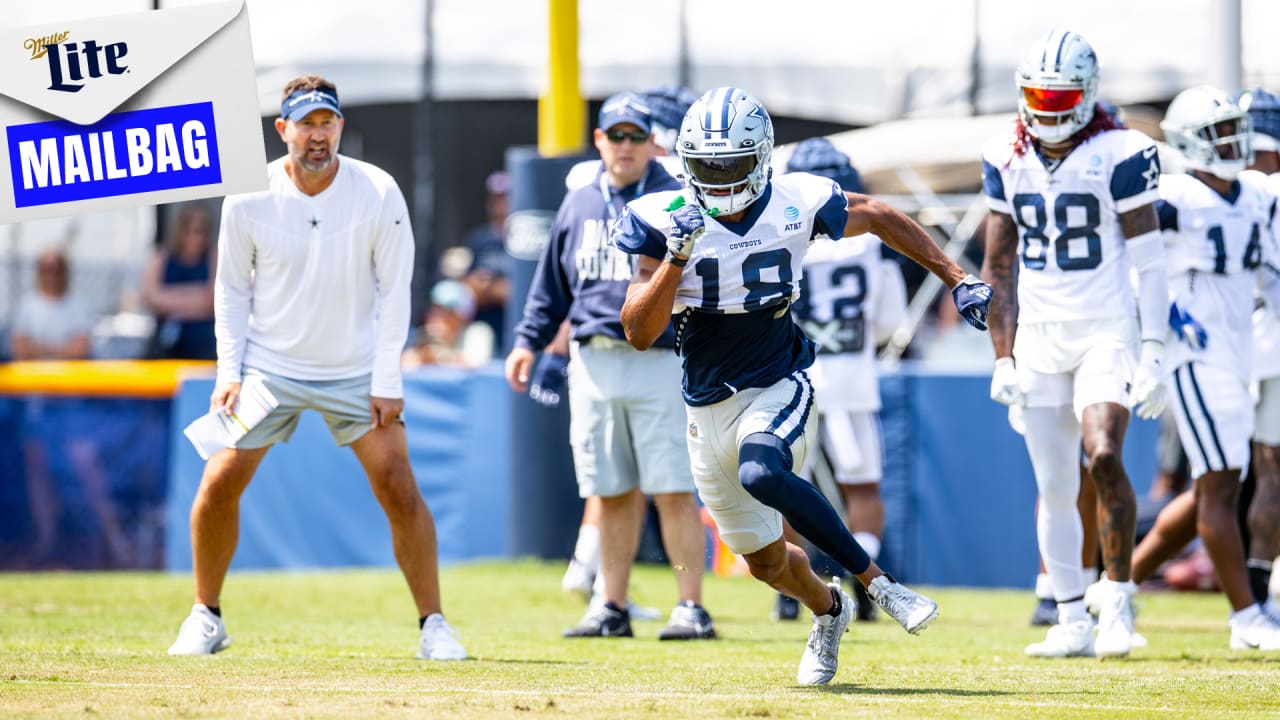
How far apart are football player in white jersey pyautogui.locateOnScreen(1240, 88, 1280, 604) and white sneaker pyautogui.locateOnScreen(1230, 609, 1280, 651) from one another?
0.33 metres

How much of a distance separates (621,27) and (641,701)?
11596 millimetres

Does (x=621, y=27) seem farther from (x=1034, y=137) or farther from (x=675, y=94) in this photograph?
(x=1034, y=137)

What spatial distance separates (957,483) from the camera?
12.2 metres

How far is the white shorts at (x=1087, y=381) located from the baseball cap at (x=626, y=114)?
6.53ft

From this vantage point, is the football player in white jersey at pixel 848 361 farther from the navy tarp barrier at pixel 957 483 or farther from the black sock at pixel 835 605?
the black sock at pixel 835 605

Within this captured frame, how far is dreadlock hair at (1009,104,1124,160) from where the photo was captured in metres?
7.69

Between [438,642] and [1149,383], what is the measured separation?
2955 millimetres

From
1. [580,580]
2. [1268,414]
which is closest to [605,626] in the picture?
[580,580]

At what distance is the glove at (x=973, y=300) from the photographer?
632cm

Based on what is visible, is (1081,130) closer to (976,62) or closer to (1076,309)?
(1076,309)

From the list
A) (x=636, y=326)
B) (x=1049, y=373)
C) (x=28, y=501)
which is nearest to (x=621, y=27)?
(x=28, y=501)

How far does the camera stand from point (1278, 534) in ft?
28.5

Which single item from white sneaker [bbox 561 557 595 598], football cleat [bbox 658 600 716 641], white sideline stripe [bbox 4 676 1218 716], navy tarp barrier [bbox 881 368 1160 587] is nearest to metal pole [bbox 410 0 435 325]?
navy tarp barrier [bbox 881 368 1160 587]

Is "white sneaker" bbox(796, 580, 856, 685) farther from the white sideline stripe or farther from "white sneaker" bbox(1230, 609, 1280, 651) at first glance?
"white sneaker" bbox(1230, 609, 1280, 651)
